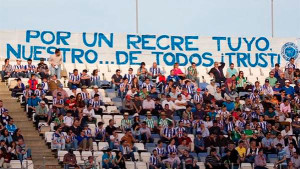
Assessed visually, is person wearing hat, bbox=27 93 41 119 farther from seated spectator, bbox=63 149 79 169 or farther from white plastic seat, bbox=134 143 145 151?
seated spectator, bbox=63 149 79 169

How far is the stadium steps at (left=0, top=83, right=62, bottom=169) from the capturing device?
36.4 metres

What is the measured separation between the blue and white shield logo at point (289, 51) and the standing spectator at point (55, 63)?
34.3 ft

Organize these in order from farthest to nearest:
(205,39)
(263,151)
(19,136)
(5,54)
A: (205,39)
(5,54)
(263,151)
(19,136)

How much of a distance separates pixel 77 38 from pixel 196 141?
32.4 ft

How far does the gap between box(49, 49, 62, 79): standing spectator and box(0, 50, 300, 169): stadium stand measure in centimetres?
5

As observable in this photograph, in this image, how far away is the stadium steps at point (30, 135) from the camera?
36438mm

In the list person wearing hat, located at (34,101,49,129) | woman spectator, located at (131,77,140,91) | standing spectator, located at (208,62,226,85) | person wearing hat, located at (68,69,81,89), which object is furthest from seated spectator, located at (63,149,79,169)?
standing spectator, located at (208,62,226,85)

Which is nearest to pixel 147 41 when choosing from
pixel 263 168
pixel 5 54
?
pixel 5 54

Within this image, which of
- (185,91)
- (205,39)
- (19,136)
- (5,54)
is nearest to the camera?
(19,136)

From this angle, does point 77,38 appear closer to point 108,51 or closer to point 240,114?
point 108,51

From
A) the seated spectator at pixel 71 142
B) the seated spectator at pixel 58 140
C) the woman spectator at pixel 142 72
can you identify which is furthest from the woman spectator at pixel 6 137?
the woman spectator at pixel 142 72

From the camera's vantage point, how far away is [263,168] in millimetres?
37625

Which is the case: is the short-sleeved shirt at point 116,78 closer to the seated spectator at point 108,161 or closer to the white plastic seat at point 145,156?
the white plastic seat at point 145,156

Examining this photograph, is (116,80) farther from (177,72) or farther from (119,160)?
(119,160)
